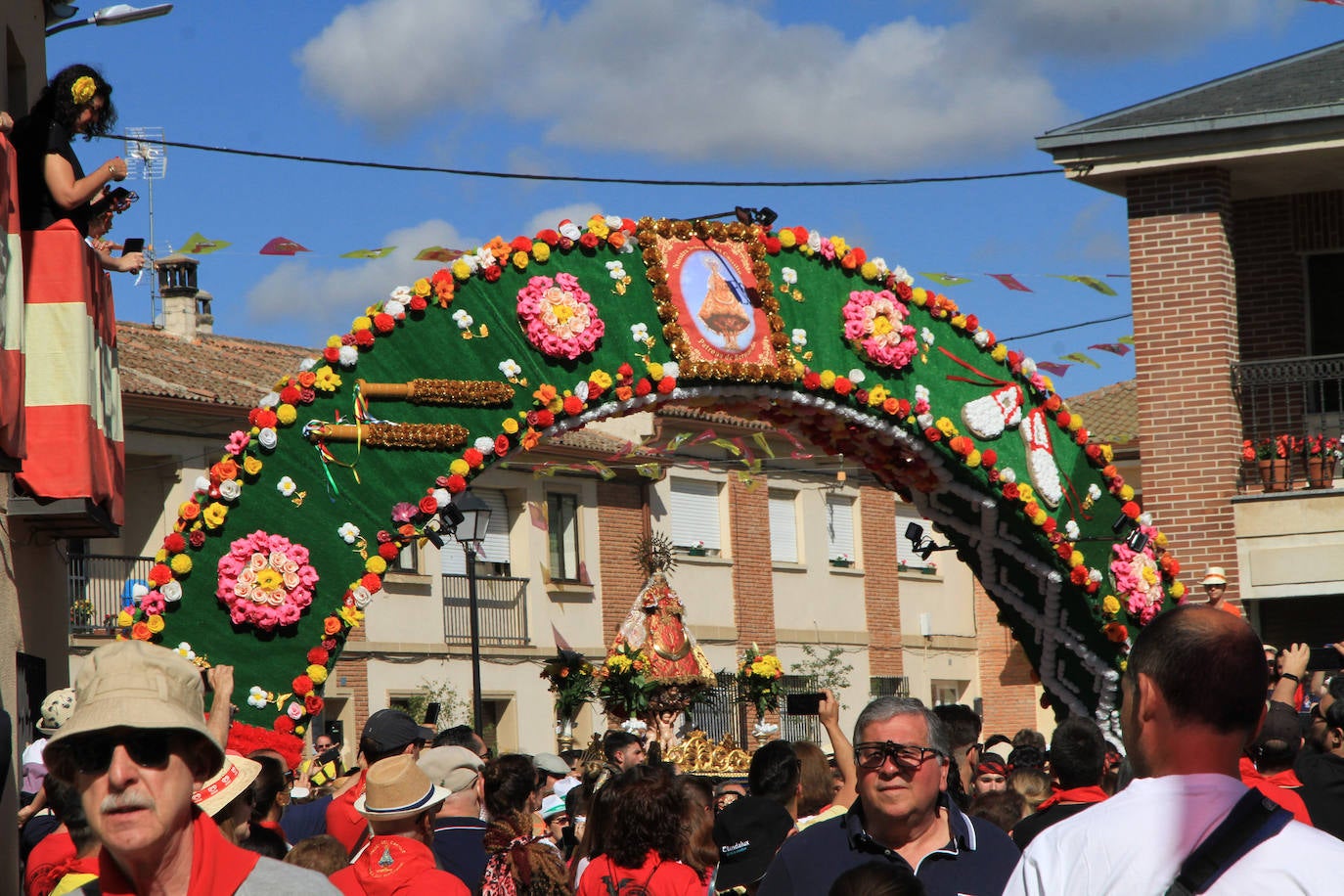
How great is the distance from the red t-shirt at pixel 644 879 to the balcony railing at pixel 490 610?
23.9 metres

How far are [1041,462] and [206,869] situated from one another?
10.9m

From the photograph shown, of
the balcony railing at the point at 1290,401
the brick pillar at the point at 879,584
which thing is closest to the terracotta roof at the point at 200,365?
the brick pillar at the point at 879,584

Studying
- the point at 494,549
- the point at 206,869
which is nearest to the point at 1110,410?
the point at 494,549

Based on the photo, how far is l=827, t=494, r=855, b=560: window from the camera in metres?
36.7

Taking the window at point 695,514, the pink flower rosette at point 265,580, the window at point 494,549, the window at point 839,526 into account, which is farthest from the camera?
the window at point 839,526

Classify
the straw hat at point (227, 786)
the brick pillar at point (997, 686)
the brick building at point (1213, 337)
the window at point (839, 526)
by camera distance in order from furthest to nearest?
the brick pillar at point (997, 686) → the window at point (839, 526) → the brick building at point (1213, 337) → the straw hat at point (227, 786)

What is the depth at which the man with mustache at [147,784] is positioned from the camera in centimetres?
322

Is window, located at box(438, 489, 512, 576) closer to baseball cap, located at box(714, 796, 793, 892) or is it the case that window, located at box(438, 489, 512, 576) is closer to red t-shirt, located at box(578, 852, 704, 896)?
baseball cap, located at box(714, 796, 793, 892)

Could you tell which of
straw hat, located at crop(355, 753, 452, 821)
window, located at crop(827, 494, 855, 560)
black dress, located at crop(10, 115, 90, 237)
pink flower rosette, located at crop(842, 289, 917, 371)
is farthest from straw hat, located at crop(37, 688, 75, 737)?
window, located at crop(827, 494, 855, 560)

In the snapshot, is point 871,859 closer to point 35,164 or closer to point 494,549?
point 35,164

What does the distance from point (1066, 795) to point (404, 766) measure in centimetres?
268

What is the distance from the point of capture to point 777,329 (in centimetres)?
1229

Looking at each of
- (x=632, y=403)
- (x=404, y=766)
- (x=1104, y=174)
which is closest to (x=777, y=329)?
(x=632, y=403)

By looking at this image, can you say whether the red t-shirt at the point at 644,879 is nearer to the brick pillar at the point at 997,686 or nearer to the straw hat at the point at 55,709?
the straw hat at the point at 55,709
